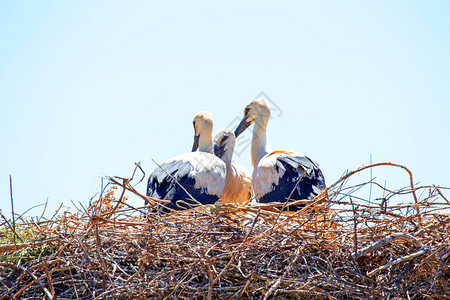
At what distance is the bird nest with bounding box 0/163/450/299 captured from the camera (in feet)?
10.1

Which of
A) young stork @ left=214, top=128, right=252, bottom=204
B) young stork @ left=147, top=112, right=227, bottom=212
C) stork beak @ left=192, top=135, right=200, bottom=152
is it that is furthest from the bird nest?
stork beak @ left=192, top=135, right=200, bottom=152

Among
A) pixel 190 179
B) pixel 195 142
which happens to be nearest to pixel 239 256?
pixel 190 179

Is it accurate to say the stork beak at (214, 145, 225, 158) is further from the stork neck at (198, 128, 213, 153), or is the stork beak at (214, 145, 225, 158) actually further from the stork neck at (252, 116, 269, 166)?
the stork neck at (252, 116, 269, 166)

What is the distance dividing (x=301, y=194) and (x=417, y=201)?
188 cm

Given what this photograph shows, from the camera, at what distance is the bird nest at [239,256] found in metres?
3.08

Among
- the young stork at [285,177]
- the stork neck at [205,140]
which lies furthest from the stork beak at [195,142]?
the young stork at [285,177]

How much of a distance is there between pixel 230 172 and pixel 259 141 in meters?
0.47

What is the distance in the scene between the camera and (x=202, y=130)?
6.47 metres

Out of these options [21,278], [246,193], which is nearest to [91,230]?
[21,278]

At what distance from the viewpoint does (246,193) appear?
6473mm

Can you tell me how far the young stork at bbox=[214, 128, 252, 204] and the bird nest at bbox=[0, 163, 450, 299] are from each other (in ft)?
9.14

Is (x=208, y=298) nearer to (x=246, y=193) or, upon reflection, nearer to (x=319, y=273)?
(x=319, y=273)

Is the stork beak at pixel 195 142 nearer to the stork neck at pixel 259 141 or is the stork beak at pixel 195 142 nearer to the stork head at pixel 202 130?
the stork head at pixel 202 130

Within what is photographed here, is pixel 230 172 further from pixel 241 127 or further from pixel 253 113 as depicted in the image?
pixel 253 113
